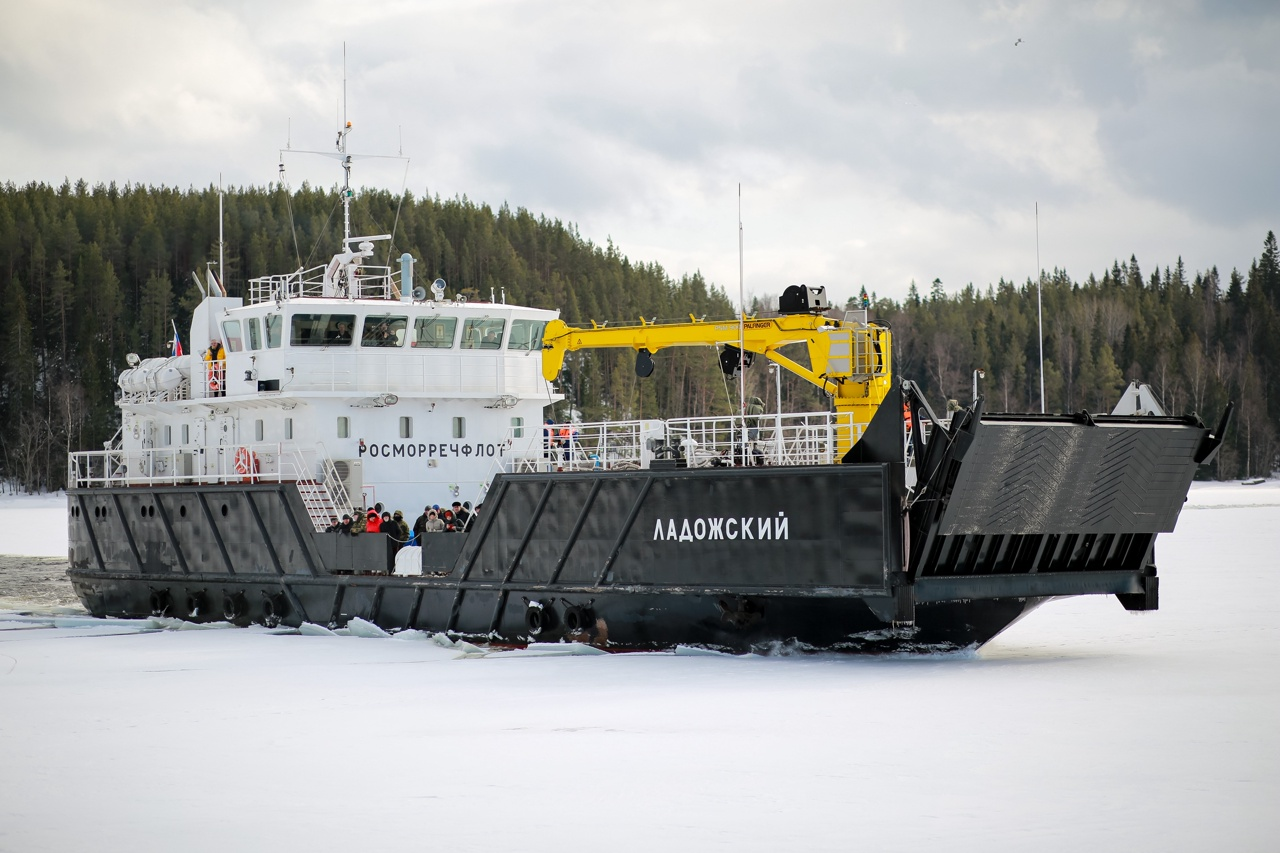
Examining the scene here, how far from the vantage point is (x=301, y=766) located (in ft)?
31.2

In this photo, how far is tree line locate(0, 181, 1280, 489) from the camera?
7875 centimetres

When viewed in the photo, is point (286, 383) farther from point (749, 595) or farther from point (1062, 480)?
point (1062, 480)

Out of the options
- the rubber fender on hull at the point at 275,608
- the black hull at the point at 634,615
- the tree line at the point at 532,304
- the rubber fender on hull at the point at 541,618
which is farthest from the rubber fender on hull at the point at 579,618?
the tree line at the point at 532,304

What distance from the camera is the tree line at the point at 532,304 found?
7875cm

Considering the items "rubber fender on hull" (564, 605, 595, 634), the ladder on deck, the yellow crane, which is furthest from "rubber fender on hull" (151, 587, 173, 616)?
"rubber fender on hull" (564, 605, 595, 634)

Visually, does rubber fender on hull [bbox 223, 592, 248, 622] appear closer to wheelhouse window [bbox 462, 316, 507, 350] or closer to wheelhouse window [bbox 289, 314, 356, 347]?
wheelhouse window [bbox 289, 314, 356, 347]

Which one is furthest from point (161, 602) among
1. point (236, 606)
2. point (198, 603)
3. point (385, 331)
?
point (385, 331)

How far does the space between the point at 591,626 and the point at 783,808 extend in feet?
23.3

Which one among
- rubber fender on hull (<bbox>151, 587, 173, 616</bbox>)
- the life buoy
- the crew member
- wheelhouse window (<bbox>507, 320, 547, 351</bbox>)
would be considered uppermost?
wheelhouse window (<bbox>507, 320, 547, 351</bbox>)

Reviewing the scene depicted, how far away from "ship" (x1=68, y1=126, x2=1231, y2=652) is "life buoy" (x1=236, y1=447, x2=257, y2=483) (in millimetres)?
56

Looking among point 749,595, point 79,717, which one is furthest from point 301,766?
point 749,595

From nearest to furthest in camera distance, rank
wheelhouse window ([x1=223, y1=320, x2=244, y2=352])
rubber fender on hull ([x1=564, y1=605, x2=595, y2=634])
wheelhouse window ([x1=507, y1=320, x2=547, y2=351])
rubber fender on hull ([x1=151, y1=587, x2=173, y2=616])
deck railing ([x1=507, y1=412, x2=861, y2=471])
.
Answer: deck railing ([x1=507, y1=412, x2=861, y2=471]), rubber fender on hull ([x1=564, y1=605, x2=595, y2=634]), wheelhouse window ([x1=507, y1=320, x2=547, y2=351]), wheelhouse window ([x1=223, y1=320, x2=244, y2=352]), rubber fender on hull ([x1=151, y1=587, x2=173, y2=616])

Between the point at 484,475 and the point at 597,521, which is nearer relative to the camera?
the point at 597,521

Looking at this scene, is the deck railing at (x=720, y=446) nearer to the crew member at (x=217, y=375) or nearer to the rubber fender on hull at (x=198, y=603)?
the rubber fender on hull at (x=198, y=603)
